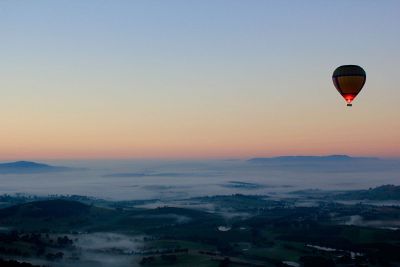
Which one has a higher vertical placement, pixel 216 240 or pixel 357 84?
pixel 357 84

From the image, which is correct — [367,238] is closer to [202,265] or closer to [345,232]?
[345,232]

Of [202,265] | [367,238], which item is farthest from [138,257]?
[367,238]

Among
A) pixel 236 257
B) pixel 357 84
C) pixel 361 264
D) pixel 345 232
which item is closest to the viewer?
pixel 357 84

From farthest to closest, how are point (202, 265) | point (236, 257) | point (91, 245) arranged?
1. point (91, 245)
2. point (236, 257)
3. point (202, 265)

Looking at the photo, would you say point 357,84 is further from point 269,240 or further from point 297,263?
point 269,240

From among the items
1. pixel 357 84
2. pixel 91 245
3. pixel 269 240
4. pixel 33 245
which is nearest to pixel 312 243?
pixel 269 240

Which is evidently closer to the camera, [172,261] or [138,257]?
[172,261]
